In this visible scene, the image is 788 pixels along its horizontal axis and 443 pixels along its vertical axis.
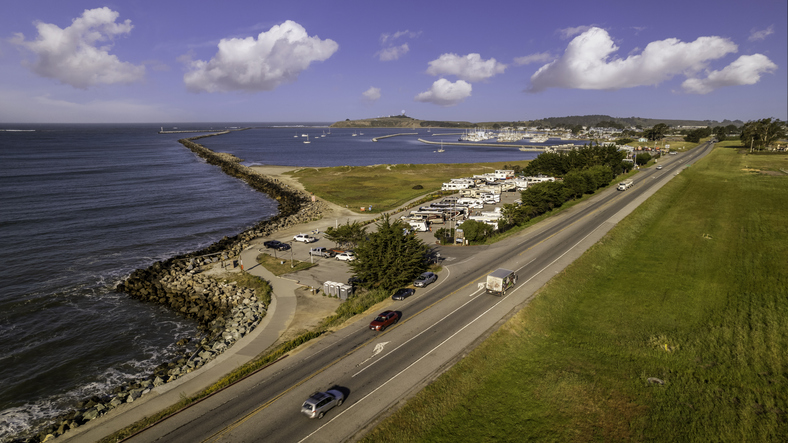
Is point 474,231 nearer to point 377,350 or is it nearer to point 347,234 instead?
point 347,234

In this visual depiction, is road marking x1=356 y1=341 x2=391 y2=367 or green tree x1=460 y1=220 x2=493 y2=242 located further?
green tree x1=460 y1=220 x2=493 y2=242

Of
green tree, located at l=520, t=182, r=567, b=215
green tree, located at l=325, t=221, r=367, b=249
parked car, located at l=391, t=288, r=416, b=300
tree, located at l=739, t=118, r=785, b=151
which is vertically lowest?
parked car, located at l=391, t=288, r=416, b=300

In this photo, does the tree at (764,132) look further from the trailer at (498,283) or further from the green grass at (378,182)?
the trailer at (498,283)

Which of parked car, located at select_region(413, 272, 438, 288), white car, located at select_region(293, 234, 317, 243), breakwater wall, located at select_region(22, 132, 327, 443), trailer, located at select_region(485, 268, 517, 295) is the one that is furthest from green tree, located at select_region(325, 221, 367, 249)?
trailer, located at select_region(485, 268, 517, 295)

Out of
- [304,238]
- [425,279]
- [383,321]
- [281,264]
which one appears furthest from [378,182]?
[383,321]

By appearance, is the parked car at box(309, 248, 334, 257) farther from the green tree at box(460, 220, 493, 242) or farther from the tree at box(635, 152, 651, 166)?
the tree at box(635, 152, 651, 166)

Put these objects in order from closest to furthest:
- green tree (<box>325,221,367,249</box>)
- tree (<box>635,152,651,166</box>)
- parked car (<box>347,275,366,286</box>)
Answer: parked car (<box>347,275,366,286</box>) < green tree (<box>325,221,367,249</box>) < tree (<box>635,152,651,166</box>)
